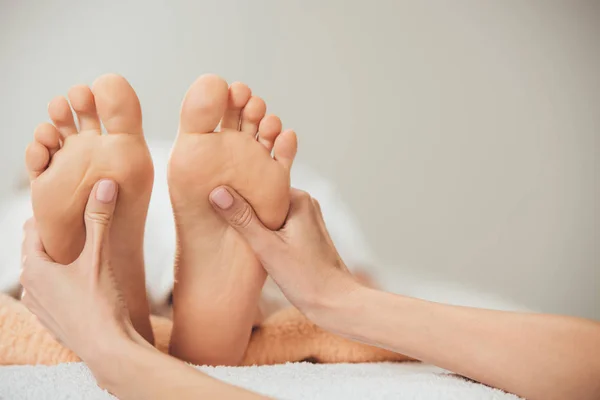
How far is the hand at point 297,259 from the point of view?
2.57 feet

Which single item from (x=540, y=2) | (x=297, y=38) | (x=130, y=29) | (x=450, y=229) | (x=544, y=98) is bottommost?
(x=450, y=229)

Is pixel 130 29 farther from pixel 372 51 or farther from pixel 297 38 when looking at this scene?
pixel 372 51

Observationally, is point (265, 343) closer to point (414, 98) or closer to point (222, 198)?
point (222, 198)

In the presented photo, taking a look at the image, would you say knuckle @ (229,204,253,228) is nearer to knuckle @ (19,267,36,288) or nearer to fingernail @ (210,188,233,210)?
fingernail @ (210,188,233,210)

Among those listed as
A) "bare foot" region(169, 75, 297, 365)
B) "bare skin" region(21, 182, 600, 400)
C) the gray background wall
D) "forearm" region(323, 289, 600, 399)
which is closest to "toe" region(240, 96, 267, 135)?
"bare foot" region(169, 75, 297, 365)

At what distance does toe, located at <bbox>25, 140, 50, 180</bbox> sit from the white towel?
259 millimetres

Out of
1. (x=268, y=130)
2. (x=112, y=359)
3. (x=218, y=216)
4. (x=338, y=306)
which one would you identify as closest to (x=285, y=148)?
(x=268, y=130)

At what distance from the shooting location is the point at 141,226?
817 mm

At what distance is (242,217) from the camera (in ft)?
2.56

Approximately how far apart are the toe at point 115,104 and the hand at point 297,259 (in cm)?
16

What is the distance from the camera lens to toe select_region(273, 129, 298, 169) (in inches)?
31.2

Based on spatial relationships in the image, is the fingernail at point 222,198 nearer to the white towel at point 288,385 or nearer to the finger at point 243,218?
the finger at point 243,218

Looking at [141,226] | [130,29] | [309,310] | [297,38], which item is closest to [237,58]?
[297,38]

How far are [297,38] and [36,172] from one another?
76cm
